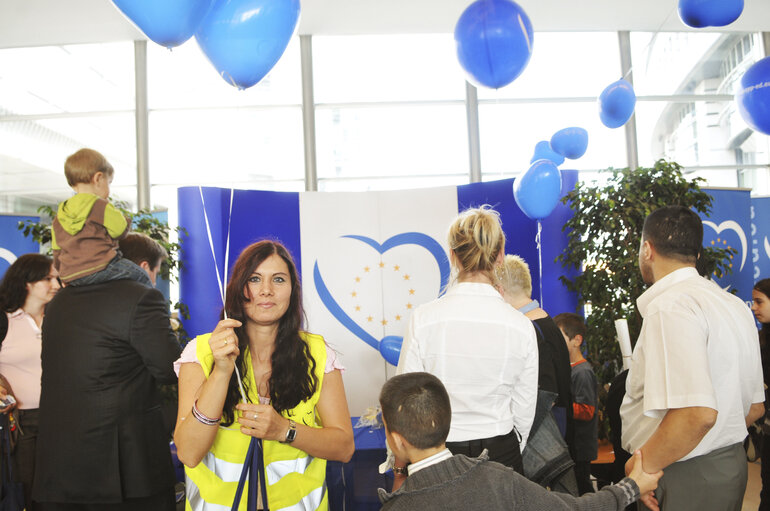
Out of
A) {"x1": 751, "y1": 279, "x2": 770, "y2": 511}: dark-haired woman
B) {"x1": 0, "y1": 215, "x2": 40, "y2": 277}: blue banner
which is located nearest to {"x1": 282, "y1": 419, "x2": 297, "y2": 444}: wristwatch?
{"x1": 751, "y1": 279, "x2": 770, "y2": 511}: dark-haired woman

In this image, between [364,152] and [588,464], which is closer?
[588,464]

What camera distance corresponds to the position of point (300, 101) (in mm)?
6934

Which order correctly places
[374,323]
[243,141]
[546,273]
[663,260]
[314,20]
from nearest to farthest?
[663,260], [546,273], [374,323], [314,20], [243,141]

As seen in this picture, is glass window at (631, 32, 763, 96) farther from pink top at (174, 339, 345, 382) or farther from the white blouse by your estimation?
pink top at (174, 339, 345, 382)

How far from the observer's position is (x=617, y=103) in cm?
422

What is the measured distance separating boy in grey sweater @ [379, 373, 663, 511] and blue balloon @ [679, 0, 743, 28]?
257 cm

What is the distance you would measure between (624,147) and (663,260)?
19.4ft

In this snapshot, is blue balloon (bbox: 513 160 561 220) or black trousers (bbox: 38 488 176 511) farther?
blue balloon (bbox: 513 160 561 220)

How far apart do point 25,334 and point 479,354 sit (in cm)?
203

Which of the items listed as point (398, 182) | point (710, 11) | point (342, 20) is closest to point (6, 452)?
point (710, 11)

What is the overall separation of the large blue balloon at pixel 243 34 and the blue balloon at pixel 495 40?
128cm

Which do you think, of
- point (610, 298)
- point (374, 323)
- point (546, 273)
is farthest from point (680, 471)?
point (374, 323)

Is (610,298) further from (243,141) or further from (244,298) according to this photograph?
(243,141)

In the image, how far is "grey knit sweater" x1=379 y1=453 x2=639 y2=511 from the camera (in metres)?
1.24
